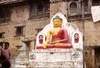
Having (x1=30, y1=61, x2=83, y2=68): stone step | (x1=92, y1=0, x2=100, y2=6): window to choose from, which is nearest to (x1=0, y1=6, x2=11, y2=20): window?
(x1=92, y1=0, x2=100, y2=6): window

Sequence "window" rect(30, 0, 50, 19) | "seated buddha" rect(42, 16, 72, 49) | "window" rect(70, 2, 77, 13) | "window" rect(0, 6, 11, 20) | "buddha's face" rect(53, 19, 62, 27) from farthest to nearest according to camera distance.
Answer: "window" rect(0, 6, 11, 20) → "window" rect(30, 0, 50, 19) → "window" rect(70, 2, 77, 13) → "buddha's face" rect(53, 19, 62, 27) → "seated buddha" rect(42, 16, 72, 49)

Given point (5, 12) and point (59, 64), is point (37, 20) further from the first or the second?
point (59, 64)

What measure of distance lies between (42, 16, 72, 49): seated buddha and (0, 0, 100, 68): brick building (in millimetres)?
7068

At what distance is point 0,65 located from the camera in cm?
744

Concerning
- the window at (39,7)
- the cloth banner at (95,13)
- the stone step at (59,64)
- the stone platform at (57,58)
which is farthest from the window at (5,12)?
the stone step at (59,64)

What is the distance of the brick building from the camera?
19.5m

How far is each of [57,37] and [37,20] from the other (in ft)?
34.8

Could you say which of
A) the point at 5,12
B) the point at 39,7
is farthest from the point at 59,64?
the point at 5,12

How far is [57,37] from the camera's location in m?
12.6

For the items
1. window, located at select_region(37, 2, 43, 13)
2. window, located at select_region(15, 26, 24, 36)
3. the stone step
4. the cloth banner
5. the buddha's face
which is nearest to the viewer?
the stone step

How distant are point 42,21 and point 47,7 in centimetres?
141

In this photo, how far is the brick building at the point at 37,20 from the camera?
1945 cm

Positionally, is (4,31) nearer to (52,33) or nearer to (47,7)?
(47,7)

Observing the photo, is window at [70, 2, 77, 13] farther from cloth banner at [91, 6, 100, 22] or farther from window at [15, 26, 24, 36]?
window at [15, 26, 24, 36]
